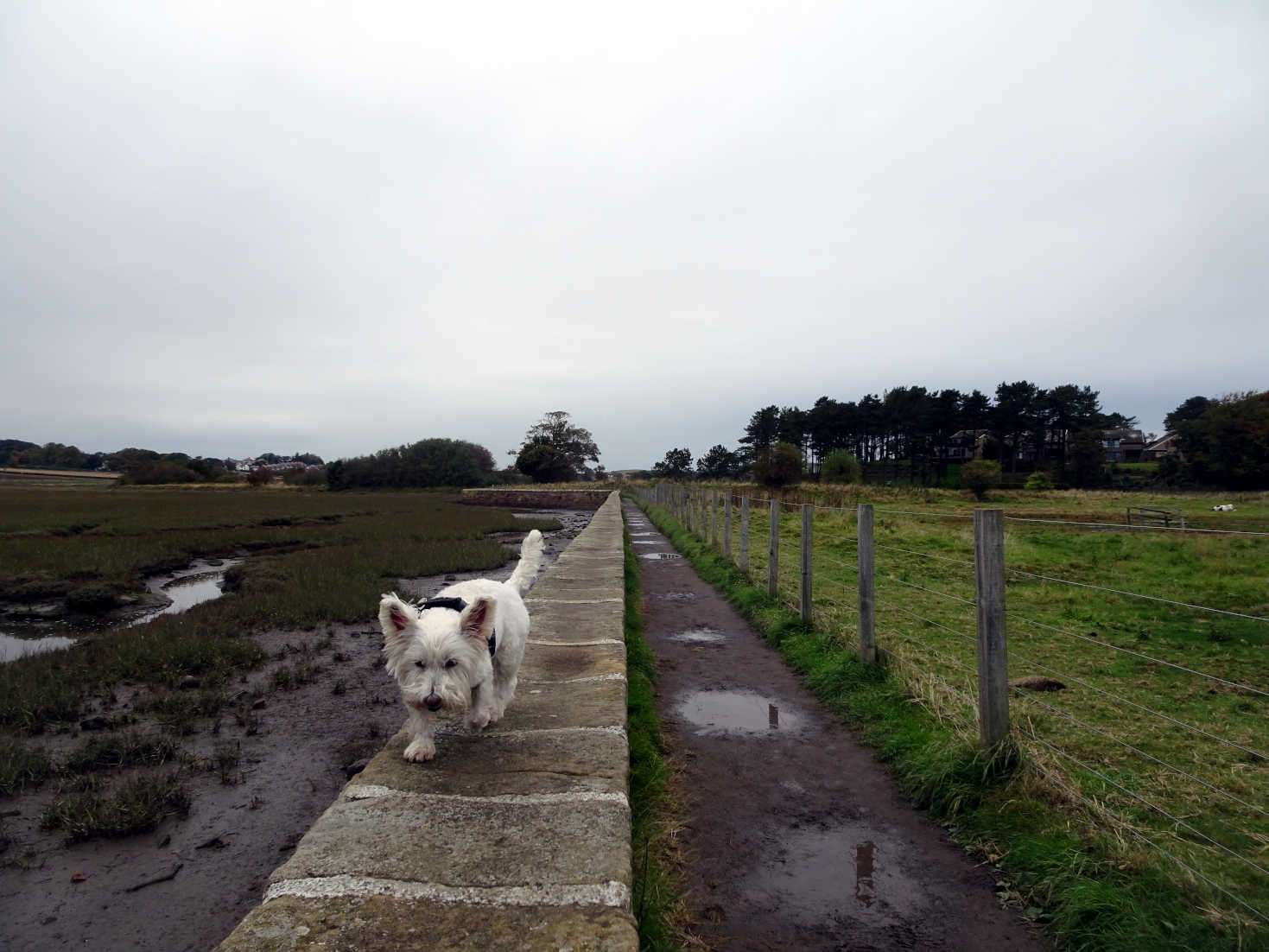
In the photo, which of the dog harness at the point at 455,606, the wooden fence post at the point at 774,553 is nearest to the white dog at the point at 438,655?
→ the dog harness at the point at 455,606

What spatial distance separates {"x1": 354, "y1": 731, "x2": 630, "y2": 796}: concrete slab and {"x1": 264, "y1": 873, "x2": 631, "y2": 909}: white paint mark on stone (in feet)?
2.26

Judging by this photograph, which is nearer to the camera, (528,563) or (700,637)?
(528,563)

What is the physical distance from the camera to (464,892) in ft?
7.18

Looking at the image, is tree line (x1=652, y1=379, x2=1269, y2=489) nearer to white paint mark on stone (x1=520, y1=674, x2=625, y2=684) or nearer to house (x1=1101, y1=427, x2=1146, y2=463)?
house (x1=1101, y1=427, x2=1146, y2=463)

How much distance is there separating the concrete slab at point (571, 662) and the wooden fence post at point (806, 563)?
2.41 meters

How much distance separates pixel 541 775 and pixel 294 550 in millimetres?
15099

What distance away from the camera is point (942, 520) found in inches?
891

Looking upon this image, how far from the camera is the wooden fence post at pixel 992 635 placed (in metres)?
3.53

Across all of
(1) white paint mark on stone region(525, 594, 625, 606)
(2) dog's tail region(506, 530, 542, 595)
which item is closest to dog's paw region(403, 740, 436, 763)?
(2) dog's tail region(506, 530, 542, 595)

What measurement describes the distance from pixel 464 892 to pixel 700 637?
207 inches

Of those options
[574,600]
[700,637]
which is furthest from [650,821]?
[574,600]

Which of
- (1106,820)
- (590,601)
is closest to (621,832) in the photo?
(1106,820)

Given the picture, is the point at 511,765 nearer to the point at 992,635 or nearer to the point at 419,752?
the point at 419,752

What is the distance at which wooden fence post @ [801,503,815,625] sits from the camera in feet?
22.4
